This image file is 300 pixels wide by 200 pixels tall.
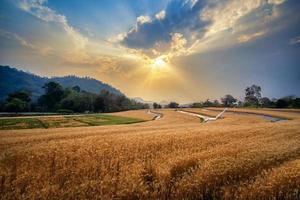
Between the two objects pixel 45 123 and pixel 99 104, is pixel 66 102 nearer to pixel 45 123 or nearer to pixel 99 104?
pixel 99 104

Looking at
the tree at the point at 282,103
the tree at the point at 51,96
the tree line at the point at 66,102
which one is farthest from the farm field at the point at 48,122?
the tree at the point at 51,96

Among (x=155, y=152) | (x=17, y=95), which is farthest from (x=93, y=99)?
(x=155, y=152)

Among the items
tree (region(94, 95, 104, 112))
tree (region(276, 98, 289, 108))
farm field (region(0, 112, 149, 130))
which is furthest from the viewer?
tree (region(94, 95, 104, 112))

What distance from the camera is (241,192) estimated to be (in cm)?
681

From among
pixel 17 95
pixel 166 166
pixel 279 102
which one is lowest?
pixel 166 166

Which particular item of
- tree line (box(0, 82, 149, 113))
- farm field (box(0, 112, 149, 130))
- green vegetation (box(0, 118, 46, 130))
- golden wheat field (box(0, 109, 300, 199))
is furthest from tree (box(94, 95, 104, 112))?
golden wheat field (box(0, 109, 300, 199))

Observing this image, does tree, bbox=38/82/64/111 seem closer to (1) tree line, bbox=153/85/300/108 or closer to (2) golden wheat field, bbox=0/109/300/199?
(1) tree line, bbox=153/85/300/108

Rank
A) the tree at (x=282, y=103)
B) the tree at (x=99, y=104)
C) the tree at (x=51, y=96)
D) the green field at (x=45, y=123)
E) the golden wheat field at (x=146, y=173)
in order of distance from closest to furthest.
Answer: the golden wheat field at (x=146, y=173) < the green field at (x=45, y=123) < the tree at (x=282, y=103) < the tree at (x=99, y=104) < the tree at (x=51, y=96)

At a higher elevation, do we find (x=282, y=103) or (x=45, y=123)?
(x=282, y=103)

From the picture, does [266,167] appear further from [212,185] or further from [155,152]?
[155,152]

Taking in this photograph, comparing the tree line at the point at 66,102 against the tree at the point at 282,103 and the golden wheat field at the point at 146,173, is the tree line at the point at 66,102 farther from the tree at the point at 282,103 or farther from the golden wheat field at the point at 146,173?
the golden wheat field at the point at 146,173

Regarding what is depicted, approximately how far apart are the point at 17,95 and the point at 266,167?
5081 inches

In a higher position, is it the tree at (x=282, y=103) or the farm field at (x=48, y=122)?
the tree at (x=282, y=103)

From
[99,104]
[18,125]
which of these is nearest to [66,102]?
[99,104]
